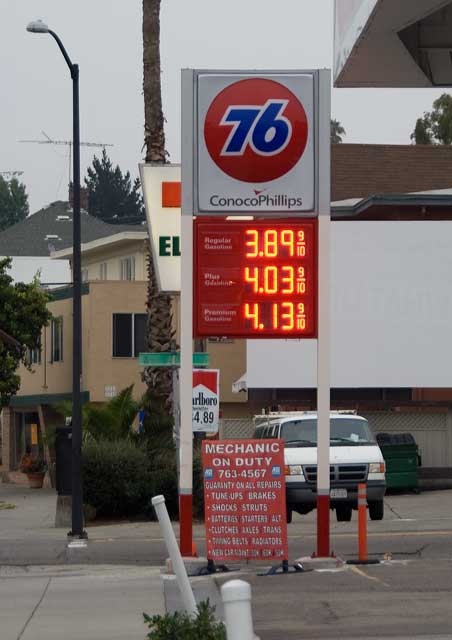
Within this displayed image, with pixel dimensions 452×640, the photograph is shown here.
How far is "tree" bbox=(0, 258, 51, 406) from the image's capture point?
43031 mm

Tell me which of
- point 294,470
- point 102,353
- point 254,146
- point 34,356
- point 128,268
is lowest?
point 294,470

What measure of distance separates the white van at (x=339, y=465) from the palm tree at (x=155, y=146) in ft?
14.5

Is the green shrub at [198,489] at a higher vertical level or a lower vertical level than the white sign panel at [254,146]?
lower

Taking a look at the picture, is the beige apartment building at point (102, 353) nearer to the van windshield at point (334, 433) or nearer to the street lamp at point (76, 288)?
the van windshield at point (334, 433)

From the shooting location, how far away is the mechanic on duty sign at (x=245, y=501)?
583 inches

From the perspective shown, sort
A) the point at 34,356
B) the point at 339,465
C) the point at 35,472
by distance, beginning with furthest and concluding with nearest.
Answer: the point at 34,356, the point at 35,472, the point at 339,465

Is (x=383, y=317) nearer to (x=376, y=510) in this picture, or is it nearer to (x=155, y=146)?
(x=155, y=146)

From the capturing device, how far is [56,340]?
4775 cm

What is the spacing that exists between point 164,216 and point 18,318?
75.8 feet

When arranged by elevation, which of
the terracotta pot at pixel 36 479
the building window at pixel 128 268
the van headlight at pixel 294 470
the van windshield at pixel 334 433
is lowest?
the terracotta pot at pixel 36 479

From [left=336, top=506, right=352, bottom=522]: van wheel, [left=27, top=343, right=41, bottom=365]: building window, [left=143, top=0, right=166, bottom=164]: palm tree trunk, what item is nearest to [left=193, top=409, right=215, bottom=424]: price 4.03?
[left=336, top=506, right=352, bottom=522]: van wheel

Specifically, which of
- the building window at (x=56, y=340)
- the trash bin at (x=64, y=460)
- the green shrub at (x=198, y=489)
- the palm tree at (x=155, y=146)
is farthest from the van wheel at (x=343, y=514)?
the building window at (x=56, y=340)

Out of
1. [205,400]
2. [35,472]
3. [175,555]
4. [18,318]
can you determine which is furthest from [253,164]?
[35,472]

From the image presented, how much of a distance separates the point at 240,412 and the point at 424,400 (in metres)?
6.35
